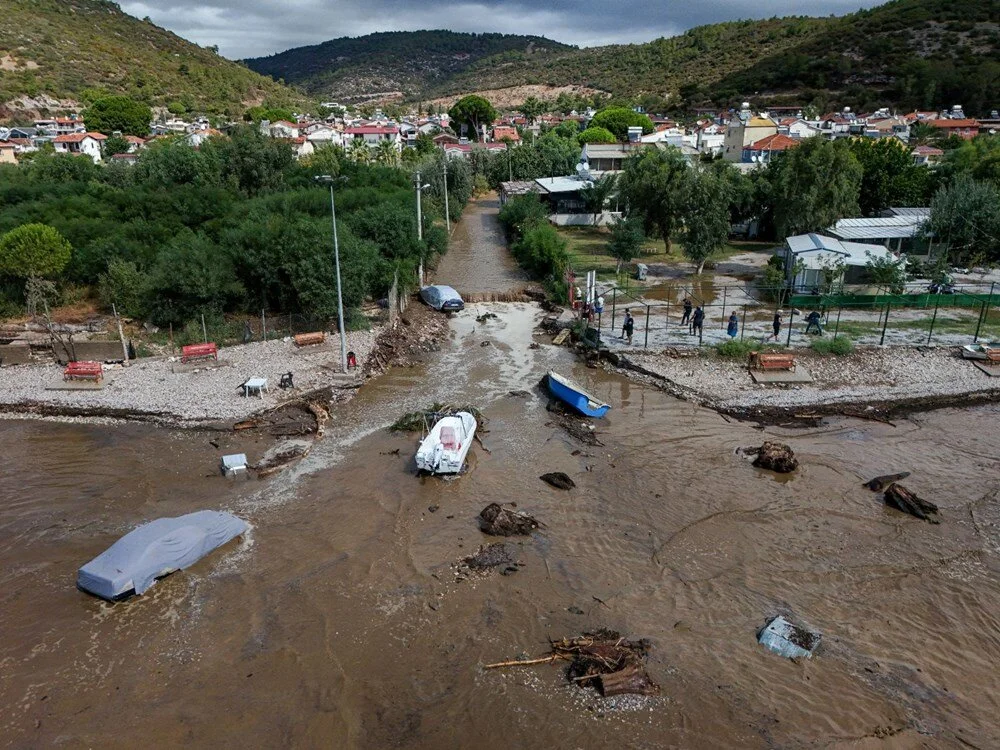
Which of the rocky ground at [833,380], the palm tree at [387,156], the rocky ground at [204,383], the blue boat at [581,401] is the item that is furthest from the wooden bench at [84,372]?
the palm tree at [387,156]

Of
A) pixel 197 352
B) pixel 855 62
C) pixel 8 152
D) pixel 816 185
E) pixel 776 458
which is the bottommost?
pixel 776 458

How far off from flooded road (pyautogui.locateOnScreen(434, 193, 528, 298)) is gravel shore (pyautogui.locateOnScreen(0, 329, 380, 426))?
510 inches

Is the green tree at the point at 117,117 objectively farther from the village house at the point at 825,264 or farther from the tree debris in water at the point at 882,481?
the tree debris in water at the point at 882,481

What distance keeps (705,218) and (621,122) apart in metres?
64.8

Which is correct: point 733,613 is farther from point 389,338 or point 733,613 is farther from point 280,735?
point 389,338

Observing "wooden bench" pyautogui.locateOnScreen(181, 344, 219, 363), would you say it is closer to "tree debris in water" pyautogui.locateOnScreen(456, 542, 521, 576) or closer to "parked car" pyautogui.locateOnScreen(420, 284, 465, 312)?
"parked car" pyautogui.locateOnScreen(420, 284, 465, 312)

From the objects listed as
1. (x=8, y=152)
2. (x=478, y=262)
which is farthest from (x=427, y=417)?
(x=8, y=152)

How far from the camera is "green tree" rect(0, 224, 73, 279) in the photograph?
1097 inches

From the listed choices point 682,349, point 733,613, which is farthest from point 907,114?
point 733,613

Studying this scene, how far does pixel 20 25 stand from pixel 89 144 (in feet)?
185

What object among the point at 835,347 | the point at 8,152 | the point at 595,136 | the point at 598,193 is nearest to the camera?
the point at 835,347

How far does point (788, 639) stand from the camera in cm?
1209

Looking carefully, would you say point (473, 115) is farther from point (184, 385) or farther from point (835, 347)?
point (184, 385)

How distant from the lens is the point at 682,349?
26.1 meters
